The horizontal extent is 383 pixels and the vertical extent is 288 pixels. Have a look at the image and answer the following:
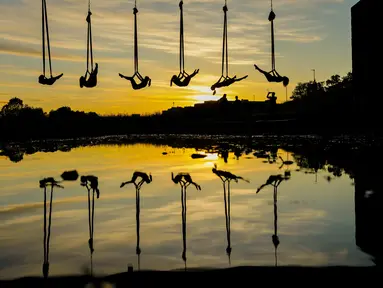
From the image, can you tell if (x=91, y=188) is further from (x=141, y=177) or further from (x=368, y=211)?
(x=368, y=211)

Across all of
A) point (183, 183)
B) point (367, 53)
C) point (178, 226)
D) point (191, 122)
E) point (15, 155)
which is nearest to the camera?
point (178, 226)

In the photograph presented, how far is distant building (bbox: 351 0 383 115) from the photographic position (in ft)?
136

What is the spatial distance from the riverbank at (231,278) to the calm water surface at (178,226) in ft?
1.03

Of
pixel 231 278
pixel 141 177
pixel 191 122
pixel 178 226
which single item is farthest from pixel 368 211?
pixel 191 122

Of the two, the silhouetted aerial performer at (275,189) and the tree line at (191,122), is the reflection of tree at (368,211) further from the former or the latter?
the tree line at (191,122)

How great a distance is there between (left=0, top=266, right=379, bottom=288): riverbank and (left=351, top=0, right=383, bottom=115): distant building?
36.3m

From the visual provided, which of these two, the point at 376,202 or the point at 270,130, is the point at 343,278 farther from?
the point at 270,130

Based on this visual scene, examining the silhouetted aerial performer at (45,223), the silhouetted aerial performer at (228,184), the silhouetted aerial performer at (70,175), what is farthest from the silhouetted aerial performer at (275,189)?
the silhouetted aerial performer at (70,175)

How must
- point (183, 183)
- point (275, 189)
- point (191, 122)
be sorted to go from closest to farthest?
point (275, 189) → point (183, 183) → point (191, 122)

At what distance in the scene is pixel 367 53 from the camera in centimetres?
A: 4381

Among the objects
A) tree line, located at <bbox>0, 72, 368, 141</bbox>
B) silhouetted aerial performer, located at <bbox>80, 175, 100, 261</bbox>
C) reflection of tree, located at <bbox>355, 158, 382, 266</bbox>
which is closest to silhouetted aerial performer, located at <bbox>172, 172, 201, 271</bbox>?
silhouetted aerial performer, located at <bbox>80, 175, 100, 261</bbox>

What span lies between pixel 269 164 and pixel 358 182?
22.9ft

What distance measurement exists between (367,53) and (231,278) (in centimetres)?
4048

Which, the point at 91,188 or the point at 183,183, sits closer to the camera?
the point at 91,188
